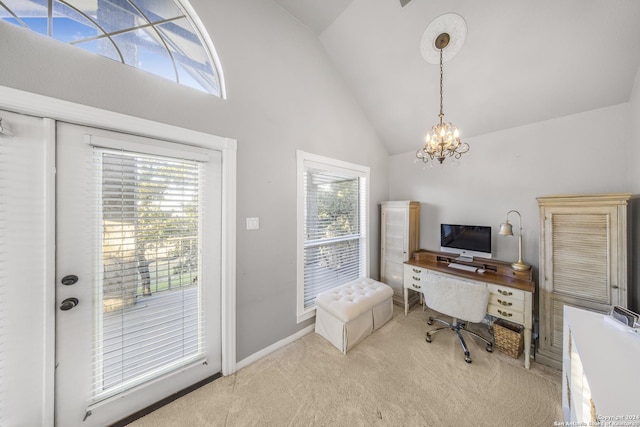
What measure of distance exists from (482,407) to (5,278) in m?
3.12

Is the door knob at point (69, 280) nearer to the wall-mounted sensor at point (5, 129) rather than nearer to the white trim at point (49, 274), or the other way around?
the white trim at point (49, 274)

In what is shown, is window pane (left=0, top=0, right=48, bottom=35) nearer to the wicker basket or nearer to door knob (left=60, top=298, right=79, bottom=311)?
door knob (left=60, top=298, right=79, bottom=311)

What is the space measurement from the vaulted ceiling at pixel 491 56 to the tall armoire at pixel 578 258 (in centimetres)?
98

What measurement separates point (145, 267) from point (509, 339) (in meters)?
3.32

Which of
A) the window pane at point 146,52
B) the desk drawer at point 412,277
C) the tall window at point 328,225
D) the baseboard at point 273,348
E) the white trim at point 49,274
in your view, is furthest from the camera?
the desk drawer at point 412,277

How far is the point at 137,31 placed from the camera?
1.46m

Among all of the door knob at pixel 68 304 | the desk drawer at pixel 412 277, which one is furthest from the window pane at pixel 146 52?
the desk drawer at pixel 412 277

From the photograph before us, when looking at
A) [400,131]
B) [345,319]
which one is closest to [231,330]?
[345,319]

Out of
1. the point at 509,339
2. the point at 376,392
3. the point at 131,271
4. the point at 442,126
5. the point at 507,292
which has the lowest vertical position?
the point at 376,392

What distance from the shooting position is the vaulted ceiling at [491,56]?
1.67m

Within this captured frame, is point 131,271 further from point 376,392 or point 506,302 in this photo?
point 506,302

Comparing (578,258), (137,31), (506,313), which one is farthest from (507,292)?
(137,31)

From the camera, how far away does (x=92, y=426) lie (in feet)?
4.27

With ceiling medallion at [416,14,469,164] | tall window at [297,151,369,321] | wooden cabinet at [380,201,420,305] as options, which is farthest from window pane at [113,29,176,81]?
wooden cabinet at [380,201,420,305]
